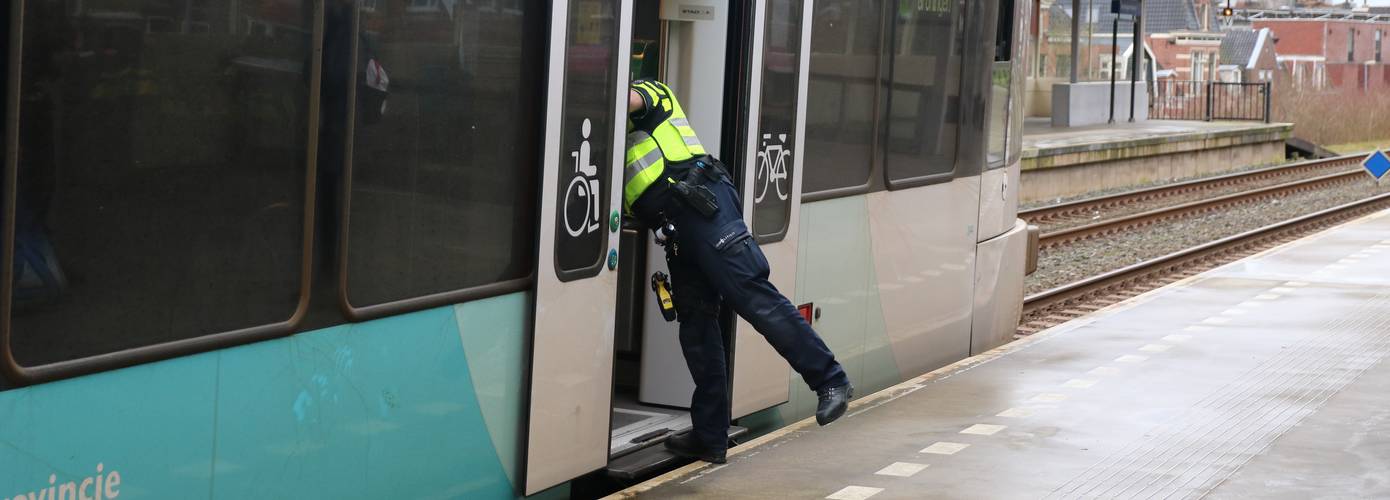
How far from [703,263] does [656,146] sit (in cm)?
45

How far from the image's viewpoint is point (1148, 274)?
14.4m

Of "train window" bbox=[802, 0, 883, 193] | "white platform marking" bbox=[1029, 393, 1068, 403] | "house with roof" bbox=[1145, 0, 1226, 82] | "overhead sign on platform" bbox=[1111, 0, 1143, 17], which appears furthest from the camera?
"house with roof" bbox=[1145, 0, 1226, 82]

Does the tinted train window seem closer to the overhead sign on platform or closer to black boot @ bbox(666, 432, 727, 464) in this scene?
black boot @ bbox(666, 432, 727, 464)

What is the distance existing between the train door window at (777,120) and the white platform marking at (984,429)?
1153mm

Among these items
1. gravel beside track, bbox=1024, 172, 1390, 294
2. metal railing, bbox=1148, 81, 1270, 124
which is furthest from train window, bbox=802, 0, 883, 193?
metal railing, bbox=1148, 81, 1270, 124

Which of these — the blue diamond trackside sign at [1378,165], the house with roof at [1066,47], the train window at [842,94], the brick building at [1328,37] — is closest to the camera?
the train window at [842,94]

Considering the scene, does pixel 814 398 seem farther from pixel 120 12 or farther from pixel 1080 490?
pixel 120 12

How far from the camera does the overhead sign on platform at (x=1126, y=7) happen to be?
111ft

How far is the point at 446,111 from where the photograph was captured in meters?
4.32

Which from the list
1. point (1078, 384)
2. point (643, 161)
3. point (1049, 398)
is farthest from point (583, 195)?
point (1078, 384)

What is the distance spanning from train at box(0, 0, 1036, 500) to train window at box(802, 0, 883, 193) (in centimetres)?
2

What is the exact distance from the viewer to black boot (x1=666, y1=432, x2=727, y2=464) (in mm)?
5844

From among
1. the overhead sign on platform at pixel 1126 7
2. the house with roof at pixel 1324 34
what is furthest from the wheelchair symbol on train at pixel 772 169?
the house with roof at pixel 1324 34

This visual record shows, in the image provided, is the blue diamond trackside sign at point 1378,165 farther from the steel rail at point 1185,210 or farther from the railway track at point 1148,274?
the railway track at point 1148,274
